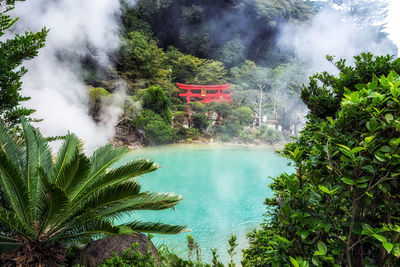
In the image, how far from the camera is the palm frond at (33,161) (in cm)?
220

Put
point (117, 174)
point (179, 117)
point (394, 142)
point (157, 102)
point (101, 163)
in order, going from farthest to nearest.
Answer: point (179, 117) → point (157, 102) → point (101, 163) → point (117, 174) → point (394, 142)

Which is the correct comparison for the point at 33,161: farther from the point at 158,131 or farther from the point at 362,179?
the point at 158,131

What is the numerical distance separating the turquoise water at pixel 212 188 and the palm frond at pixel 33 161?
194 centimetres

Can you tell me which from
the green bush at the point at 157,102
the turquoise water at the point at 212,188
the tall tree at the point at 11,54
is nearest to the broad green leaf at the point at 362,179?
the turquoise water at the point at 212,188

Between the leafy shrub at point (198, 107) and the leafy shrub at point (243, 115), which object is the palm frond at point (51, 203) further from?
the leafy shrub at point (243, 115)

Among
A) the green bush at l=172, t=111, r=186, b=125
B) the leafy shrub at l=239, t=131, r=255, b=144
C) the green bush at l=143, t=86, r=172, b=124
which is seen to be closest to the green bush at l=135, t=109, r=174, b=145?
the green bush at l=143, t=86, r=172, b=124

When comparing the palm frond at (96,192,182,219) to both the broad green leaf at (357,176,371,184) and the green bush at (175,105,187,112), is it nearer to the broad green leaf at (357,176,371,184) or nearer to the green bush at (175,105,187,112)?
the broad green leaf at (357,176,371,184)

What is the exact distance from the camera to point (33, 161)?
2.42 meters

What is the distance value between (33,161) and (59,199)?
34.3 inches

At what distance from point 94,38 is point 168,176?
836 centimetres

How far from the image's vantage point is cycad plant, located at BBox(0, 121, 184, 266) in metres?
1.95

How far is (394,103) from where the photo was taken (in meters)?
0.86

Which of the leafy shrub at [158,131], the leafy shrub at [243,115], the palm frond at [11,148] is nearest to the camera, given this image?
the palm frond at [11,148]

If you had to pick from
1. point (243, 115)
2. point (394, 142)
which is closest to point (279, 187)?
point (394, 142)
